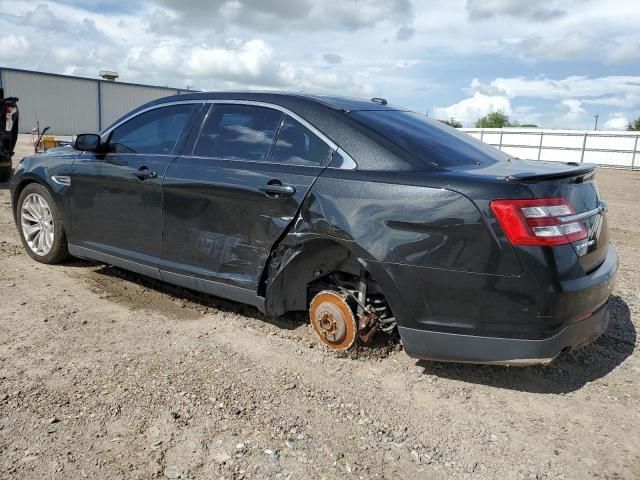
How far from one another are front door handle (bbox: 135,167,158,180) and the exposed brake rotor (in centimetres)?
156

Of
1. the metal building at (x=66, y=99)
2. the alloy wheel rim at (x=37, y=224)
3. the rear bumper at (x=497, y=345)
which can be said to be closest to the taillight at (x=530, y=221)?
the rear bumper at (x=497, y=345)

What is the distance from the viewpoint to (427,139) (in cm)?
343

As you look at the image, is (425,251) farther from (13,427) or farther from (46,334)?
(46,334)

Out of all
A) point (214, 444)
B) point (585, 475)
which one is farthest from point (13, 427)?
point (585, 475)

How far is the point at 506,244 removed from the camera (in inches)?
107

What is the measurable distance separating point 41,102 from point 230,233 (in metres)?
38.2

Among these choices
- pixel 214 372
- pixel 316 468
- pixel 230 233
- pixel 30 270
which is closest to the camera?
pixel 316 468

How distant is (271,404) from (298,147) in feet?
5.15

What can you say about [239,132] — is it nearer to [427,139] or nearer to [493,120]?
[427,139]

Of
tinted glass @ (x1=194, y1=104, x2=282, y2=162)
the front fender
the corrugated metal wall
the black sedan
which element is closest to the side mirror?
the black sedan

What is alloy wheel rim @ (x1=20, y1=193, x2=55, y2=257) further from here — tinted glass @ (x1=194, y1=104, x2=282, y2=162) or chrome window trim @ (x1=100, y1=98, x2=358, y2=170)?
tinted glass @ (x1=194, y1=104, x2=282, y2=162)

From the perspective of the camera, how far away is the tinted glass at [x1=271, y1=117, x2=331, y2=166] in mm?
3385

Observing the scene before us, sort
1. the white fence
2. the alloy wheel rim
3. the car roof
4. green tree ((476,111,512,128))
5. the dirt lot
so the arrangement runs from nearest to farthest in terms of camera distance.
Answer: the dirt lot
the car roof
the alloy wheel rim
the white fence
green tree ((476,111,512,128))

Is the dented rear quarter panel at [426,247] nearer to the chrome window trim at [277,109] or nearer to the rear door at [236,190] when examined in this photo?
the chrome window trim at [277,109]
